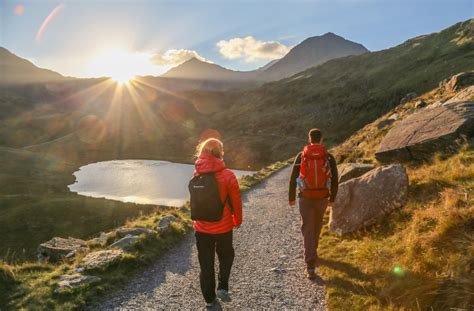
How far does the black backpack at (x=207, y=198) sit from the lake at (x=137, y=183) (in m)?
38.0

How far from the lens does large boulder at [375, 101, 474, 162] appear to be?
13219 millimetres

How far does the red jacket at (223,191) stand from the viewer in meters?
7.24

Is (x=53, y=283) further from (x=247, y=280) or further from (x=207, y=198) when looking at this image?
(x=207, y=198)

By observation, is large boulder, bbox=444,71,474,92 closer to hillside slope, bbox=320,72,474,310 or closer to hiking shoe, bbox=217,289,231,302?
hillside slope, bbox=320,72,474,310

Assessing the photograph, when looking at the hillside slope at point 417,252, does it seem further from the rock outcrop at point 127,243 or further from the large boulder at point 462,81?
the large boulder at point 462,81

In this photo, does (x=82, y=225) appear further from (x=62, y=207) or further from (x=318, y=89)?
(x=318, y=89)

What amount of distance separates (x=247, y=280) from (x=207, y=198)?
4069mm

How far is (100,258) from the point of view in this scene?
11.7 metres

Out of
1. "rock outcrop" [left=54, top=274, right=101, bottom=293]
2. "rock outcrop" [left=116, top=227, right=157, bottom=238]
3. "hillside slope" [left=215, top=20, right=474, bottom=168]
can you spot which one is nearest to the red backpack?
"rock outcrop" [left=54, top=274, right=101, bottom=293]

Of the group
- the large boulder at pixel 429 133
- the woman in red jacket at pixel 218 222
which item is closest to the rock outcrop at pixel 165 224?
the woman in red jacket at pixel 218 222

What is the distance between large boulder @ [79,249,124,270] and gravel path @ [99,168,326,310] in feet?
3.75

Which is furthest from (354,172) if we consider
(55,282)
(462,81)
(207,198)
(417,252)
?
(462,81)

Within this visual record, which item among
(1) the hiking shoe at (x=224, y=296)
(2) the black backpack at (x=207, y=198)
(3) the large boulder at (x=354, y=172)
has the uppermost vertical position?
(2) the black backpack at (x=207, y=198)

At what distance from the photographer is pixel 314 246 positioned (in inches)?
366
